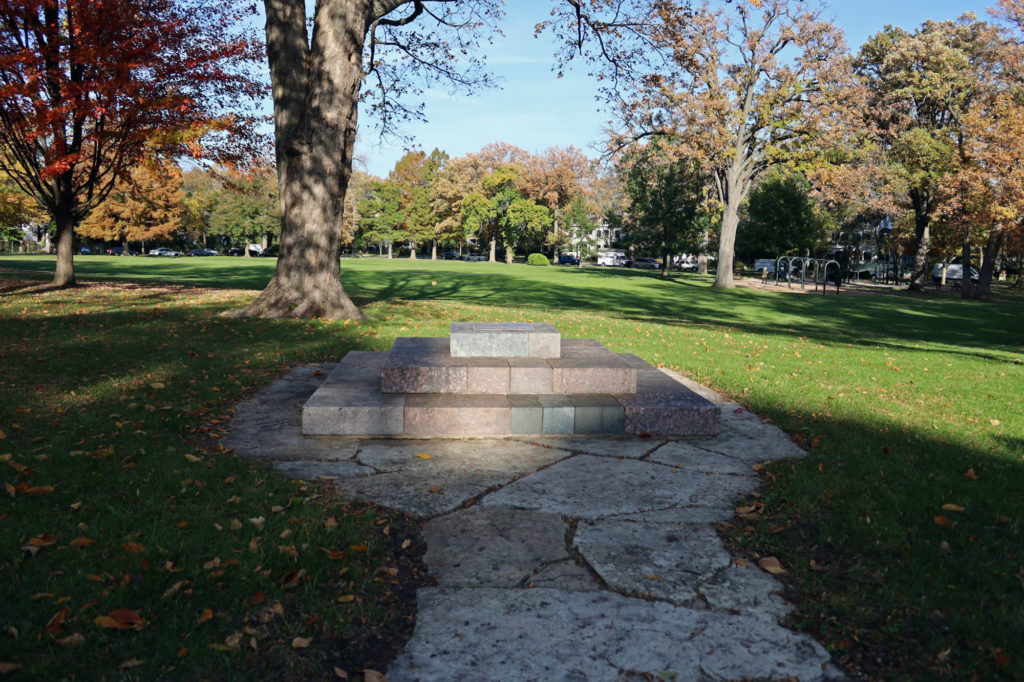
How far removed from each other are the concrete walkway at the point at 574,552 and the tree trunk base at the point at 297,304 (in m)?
6.54

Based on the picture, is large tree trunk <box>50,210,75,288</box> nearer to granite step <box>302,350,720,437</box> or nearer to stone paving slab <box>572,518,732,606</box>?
granite step <box>302,350,720,437</box>

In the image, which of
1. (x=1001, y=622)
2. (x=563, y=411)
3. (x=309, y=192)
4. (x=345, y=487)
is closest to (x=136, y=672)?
(x=345, y=487)

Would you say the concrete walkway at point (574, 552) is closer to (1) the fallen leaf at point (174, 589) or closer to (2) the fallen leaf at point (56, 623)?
(1) the fallen leaf at point (174, 589)

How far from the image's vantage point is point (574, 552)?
372 centimetres

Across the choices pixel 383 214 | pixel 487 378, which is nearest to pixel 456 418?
pixel 487 378

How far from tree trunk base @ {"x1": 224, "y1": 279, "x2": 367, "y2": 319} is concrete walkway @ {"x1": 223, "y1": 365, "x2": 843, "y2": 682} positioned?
6.54 meters

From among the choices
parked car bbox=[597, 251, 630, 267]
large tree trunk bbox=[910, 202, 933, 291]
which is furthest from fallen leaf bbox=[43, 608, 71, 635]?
parked car bbox=[597, 251, 630, 267]

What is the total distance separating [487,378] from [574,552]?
289 centimetres

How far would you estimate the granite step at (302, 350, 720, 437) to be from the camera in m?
5.84

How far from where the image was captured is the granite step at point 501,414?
5844mm

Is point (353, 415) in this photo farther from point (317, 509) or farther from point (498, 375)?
point (317, 509)

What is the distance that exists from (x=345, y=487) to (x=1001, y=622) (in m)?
3.76

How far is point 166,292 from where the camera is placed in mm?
18828

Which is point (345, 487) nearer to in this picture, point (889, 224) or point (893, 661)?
point (893, 661)
